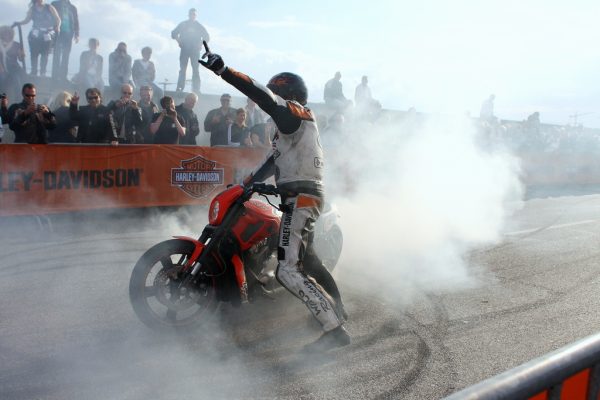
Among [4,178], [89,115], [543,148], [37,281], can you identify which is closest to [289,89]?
[37,281]

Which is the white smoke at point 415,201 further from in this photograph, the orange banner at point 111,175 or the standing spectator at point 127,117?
the standing spectator at point 127,117

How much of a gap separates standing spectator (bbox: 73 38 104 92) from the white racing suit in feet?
25.9

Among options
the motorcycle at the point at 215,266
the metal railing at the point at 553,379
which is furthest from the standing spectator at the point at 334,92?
the metal railing at the point at 553,379

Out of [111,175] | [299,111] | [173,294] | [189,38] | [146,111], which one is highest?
[189,38]

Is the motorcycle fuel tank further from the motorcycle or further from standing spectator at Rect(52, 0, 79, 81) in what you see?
standing spectator at Rect(52, 0, 79, 81)

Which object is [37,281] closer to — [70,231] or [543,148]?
[70,231]

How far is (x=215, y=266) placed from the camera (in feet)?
14.6

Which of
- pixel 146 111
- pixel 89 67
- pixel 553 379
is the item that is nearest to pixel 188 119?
pixel 146 111

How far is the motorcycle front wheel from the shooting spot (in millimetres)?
4184

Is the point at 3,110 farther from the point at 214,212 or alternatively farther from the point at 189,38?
the point at 214,212

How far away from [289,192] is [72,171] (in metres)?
5.33

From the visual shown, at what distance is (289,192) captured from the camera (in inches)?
172

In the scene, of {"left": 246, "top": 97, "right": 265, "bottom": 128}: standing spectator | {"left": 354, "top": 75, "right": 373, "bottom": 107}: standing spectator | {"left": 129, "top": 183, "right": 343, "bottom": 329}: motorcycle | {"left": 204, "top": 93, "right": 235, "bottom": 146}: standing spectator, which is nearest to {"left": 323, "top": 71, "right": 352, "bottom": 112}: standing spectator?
{"left": 354, "top": 75, "right": 373, "bottom": 107}: standing spectator

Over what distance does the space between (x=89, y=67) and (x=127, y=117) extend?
6.92 ft
